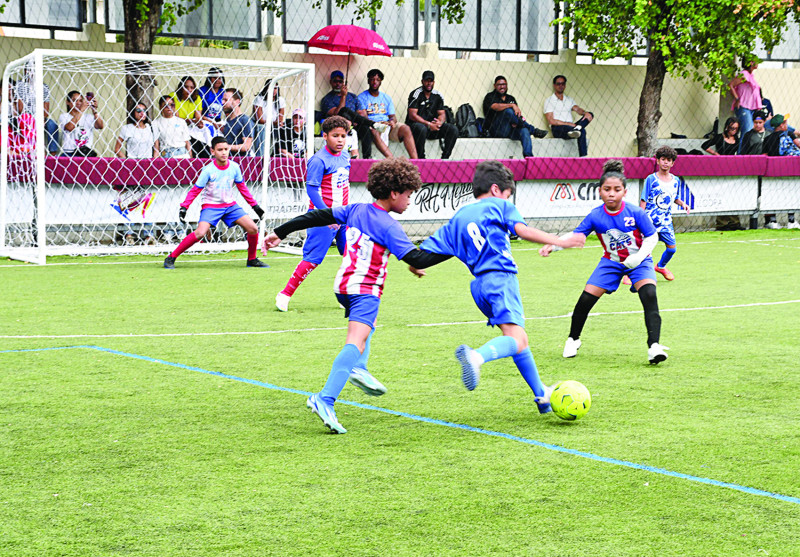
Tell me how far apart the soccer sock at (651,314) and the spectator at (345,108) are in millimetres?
10883

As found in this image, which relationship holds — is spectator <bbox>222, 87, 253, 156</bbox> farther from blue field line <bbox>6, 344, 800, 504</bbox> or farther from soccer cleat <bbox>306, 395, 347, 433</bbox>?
soccer cleat <bbox>306, 395, 347, 433</bbox>

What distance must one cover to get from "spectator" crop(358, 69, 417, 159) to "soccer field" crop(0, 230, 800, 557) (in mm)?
9408

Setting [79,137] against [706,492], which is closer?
[706,492]

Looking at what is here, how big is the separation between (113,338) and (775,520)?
571 cm

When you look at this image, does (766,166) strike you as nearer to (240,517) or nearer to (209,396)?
(209,396)

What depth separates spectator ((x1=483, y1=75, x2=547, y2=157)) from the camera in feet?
66.0

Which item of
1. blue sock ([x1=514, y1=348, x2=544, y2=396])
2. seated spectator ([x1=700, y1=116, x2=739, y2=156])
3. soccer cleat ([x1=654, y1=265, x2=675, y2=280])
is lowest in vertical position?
soccer cleat ([x1=654, y1=265, x2=675, y2=280])

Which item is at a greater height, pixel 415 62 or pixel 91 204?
pixel 415 62

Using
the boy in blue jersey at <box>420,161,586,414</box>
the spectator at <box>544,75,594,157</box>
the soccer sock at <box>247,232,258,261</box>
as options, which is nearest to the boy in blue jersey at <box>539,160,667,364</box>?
the boy in blue jersey at <box>420,161,586,414</box>

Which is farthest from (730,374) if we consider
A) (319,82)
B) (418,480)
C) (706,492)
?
(319,82)

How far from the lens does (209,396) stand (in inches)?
244

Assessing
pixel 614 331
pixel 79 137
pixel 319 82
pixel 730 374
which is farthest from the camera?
pixel 319 82

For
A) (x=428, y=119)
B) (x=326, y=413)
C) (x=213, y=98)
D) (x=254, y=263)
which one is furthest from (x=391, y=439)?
(x=428, y=119)

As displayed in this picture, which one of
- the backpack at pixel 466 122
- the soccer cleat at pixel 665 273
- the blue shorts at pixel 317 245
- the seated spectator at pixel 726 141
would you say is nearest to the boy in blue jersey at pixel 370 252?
the blue shorts at pixel 317 245
